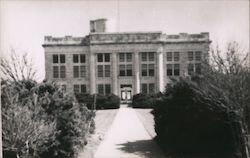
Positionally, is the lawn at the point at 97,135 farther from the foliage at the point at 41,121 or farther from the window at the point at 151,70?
the window at the point at 151,70

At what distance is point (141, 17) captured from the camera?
36.2 feet

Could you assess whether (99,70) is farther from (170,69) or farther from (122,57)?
(170,69)

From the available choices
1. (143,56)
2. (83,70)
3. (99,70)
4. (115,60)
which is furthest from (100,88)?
(143,56)

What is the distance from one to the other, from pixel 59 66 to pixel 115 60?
6.18 m

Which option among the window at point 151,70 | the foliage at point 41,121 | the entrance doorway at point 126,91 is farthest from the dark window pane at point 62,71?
the foliage at point 41,121

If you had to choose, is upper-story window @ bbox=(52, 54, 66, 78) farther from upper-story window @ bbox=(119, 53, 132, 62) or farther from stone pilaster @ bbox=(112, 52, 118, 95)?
upper-story window @ bbox=(119, 53, 132, 62)

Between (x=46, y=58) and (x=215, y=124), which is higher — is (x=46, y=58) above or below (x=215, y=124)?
above

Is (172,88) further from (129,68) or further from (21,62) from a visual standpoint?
(129,68)

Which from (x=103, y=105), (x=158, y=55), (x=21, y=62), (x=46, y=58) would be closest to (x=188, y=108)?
(x=21, y=62)

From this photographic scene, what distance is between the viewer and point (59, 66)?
39438 millimetres

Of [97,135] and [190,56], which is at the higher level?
[190,56]

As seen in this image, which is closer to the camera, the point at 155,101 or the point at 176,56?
the point at 155,101

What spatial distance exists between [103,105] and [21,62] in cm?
1329

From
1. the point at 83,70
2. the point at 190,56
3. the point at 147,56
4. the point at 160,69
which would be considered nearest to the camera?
the point at 190,56
